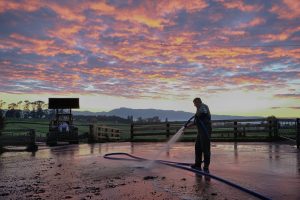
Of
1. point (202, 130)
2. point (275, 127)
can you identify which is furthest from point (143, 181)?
point (275, 127)


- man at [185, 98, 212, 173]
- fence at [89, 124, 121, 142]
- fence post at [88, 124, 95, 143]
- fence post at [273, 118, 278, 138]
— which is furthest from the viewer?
fence at [89, 124, 121, 142]

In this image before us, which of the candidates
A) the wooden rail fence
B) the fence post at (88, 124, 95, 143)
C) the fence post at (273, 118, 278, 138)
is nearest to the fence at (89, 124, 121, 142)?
the fence post at (88, 124, 95, 143)

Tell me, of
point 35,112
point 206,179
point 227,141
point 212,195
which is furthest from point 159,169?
point 35,112

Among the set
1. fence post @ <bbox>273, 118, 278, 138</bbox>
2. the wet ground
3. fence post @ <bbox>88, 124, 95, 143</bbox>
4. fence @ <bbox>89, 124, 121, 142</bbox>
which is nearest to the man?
the wet ground

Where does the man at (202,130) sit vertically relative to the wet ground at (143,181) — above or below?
above

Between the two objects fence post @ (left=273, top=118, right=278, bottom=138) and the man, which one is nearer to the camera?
the man

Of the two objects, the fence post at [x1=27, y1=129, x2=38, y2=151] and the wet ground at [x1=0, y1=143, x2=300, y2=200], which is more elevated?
the fence post at [x1=27, y1=129, x2=38, y2=151]

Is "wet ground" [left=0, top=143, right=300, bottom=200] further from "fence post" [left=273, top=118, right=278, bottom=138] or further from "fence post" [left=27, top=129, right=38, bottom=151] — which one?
"fence post" [left=273, top=118, right=278, bottom=138]

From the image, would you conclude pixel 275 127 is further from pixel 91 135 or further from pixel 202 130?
pixel 202 130

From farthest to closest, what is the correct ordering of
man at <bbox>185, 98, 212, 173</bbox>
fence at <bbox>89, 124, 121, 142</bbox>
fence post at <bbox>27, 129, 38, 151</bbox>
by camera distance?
fence at <bbox>89, 124, 121, 142</bbox>, fence post at <bbox>27, 129, 38, 151</bbox>, man at <bbox>185, 98, 212, 173</bbox>

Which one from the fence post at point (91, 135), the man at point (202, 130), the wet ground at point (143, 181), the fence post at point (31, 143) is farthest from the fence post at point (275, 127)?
the man at point (202, 130)

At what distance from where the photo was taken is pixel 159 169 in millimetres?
11750

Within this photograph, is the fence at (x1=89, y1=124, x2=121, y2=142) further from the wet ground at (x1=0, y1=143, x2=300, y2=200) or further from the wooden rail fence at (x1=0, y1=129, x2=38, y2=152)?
the wet ground at (x1=0, y1=143, x2=300, y2=200)

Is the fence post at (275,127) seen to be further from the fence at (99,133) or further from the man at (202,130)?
the man at (202,130)
